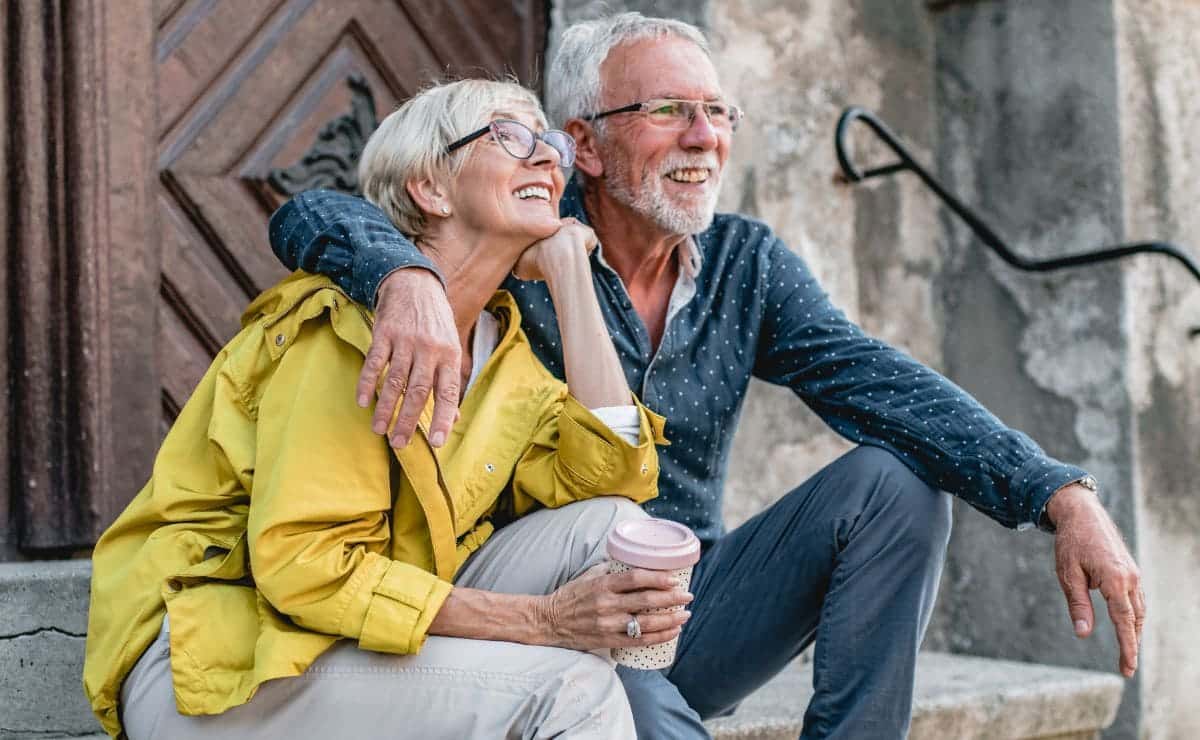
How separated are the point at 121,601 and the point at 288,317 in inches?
16.8

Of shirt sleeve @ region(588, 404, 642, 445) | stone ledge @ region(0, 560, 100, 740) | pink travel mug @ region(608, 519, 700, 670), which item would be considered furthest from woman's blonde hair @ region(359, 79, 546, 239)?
stone ledge @ region(0, 560, 100, 740)

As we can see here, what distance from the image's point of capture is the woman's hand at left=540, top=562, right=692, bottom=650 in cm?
183

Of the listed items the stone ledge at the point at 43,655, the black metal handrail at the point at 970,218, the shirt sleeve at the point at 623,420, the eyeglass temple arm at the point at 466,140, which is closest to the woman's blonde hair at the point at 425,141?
the eyeglass temple arm at the point at 466,140

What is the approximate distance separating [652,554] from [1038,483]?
744 mm

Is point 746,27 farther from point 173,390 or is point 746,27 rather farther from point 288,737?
point 288,737

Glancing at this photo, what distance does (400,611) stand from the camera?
1768mm

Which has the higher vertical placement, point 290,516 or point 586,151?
point 586,151

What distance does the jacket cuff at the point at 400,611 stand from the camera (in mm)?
1756

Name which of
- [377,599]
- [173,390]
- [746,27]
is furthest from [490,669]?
[746,27]

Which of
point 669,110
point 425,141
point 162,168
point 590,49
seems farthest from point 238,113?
point 425,141

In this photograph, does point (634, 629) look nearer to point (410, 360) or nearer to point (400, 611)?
point (400, 611)

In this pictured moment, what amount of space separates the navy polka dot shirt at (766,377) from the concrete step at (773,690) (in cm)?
54

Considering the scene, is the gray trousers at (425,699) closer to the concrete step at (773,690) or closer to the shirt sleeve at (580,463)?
the shirt sleeve at (580,463)

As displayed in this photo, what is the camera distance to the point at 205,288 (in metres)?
3.13
